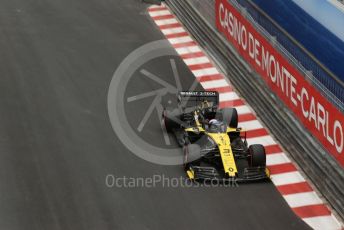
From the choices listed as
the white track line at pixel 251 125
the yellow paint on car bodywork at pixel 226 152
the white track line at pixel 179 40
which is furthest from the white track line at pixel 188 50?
the yellow paint on car bodywork at pixel 226 152

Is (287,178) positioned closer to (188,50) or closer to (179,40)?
(188,50)

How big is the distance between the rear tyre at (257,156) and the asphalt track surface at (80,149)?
0.55m

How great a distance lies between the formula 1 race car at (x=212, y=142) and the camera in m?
Answer: 20.1

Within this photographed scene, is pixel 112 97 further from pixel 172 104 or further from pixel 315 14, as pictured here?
pixel 315 14

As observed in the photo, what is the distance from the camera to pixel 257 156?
20.3 meters

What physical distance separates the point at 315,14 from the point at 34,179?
8611mm

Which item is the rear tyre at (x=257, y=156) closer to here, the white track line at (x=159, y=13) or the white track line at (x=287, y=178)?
the white track line at (x=287, y=178)

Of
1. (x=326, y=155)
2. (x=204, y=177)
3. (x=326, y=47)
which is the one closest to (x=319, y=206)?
(x=326, y=155)

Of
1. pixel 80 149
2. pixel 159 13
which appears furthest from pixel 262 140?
pixel 159 13

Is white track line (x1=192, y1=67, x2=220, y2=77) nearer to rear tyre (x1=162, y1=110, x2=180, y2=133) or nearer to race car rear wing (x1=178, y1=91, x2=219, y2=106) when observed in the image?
race car rear wing (x1=178, y1=91, x2=219, y2=106)

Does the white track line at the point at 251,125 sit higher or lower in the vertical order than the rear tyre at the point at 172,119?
lower

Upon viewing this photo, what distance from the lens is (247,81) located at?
968 inches

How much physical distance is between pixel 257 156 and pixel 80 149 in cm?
429

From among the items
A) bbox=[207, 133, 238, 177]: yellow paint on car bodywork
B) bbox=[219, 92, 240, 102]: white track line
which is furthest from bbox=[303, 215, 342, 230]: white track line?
bbox=[219, 92, 240, 102]: white track line
